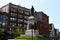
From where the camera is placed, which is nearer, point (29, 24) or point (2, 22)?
point (29, 24)

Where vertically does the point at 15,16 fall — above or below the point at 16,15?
below

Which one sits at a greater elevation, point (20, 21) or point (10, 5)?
point (10, 5)

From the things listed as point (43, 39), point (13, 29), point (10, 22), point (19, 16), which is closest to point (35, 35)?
point (43, 39)

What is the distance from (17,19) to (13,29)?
12.6 m

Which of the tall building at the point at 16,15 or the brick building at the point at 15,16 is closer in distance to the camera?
the brick building at the point at 15,16

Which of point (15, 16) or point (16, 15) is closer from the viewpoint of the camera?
point (15, 16)

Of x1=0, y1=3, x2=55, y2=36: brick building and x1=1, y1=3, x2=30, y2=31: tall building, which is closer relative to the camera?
x1=0, y1=3, x2=55, y2=36: brick building

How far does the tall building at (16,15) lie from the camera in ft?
240

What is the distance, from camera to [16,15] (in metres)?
76.6

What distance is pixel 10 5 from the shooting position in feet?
242

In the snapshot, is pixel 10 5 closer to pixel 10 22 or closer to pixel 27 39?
pixel 10 22

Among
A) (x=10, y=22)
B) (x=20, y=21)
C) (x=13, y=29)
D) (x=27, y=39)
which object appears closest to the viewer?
(x=27, y=39)

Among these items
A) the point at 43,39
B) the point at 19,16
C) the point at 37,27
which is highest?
the point at 19,16

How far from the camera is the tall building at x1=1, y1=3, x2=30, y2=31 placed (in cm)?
7319
